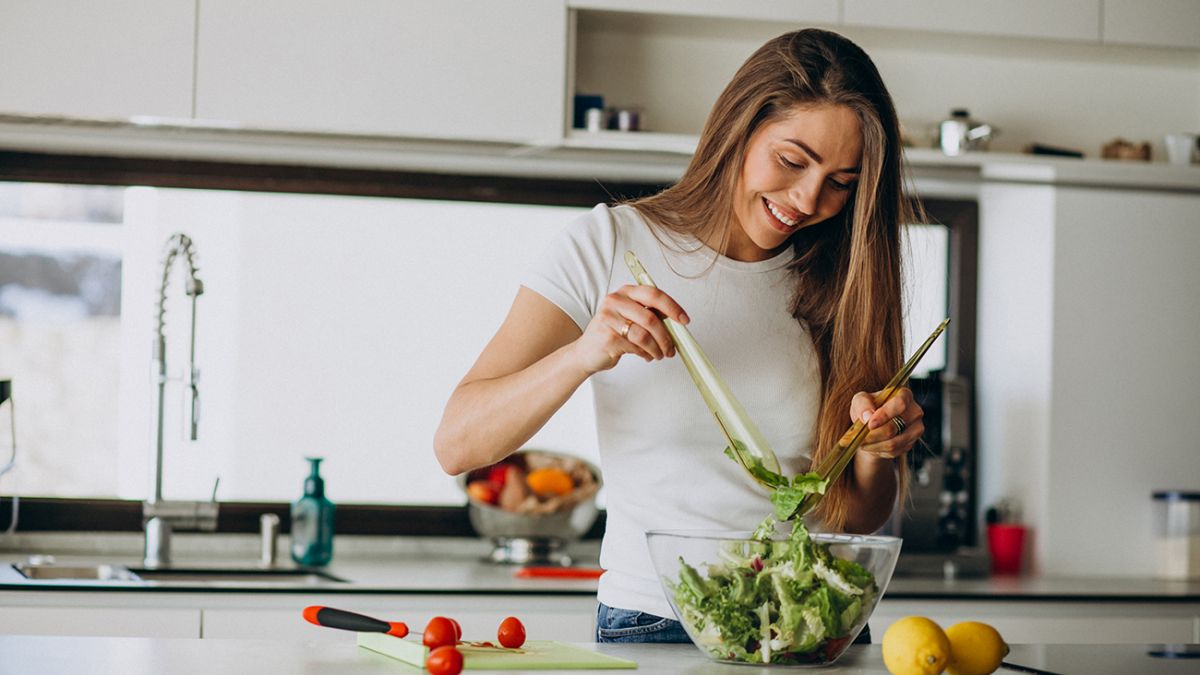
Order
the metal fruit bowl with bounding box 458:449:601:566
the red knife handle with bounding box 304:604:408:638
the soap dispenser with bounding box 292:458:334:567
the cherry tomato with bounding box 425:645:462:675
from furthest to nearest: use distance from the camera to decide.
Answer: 1. the metal fruit bowl with bounding box 458:449:601:566
2. the soap dispenser with bounding box 292:458:334:567
3. the red knife handle with bounding box 304:604:408:638
4. the cherry tomato with bounding box 425:645:462:675

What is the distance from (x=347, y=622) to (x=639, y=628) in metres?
0.34

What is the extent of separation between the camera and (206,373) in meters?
3.07

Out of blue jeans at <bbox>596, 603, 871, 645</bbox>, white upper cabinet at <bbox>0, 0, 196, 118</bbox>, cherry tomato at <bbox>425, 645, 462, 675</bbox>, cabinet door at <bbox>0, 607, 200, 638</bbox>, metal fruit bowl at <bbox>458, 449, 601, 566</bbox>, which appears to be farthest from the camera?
metal fruit bowl at <bbox>458, 449, 601, 566</bbox>

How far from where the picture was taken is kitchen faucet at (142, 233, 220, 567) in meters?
2.78

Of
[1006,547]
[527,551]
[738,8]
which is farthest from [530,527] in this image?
[738,8]

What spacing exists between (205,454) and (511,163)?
949 mm

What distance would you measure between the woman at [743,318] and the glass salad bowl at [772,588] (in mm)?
193

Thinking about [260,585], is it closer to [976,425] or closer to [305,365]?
[305,365]

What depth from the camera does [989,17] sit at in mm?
2967

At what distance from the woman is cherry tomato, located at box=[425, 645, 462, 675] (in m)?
0.31

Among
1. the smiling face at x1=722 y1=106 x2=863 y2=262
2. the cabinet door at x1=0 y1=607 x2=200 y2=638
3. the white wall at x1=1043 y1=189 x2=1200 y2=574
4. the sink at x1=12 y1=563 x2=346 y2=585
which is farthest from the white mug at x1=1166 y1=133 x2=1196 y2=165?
the cabinet door at x1=0 y1=607 x2=200 y2=638

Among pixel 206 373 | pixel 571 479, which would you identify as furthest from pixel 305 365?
pixel 571 479

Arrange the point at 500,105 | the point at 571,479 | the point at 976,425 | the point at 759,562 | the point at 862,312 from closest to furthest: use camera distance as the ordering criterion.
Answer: the point at 759,562 < the point at 862,312 < the point at 500,105 < the point at 571,479 < the point at 976,425

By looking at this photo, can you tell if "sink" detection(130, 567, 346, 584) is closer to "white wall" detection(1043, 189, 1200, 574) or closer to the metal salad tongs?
the metal salad tongs
